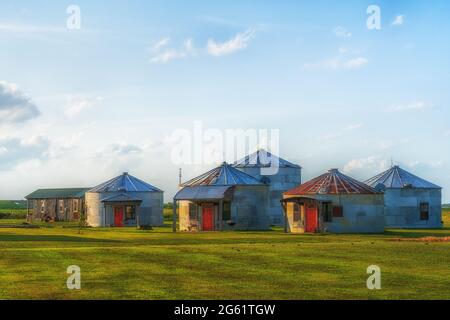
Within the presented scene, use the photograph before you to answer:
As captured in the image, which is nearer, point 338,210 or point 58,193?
point 338,210

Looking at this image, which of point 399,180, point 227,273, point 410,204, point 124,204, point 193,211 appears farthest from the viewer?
point 124,204

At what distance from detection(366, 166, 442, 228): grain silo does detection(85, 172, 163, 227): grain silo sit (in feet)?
73.0

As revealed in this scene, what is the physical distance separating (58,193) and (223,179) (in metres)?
46.9

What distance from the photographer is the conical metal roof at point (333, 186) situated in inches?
2364

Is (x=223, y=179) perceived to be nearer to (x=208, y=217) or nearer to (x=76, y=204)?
(x=208, y=217)

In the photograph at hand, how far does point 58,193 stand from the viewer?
108 meters

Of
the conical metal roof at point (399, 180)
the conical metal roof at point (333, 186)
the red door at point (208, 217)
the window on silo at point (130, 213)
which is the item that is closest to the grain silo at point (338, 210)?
the conical metal roof at point (333, 186)

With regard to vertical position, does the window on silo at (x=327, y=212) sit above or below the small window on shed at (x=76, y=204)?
below

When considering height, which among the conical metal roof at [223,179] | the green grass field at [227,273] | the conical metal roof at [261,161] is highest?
the conical metal roof at [261,161]

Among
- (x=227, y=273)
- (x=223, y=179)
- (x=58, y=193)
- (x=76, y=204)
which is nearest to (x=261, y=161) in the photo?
(x=223, y=179)

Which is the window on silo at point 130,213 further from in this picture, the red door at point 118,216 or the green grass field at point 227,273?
the green grass field at point 227,273
